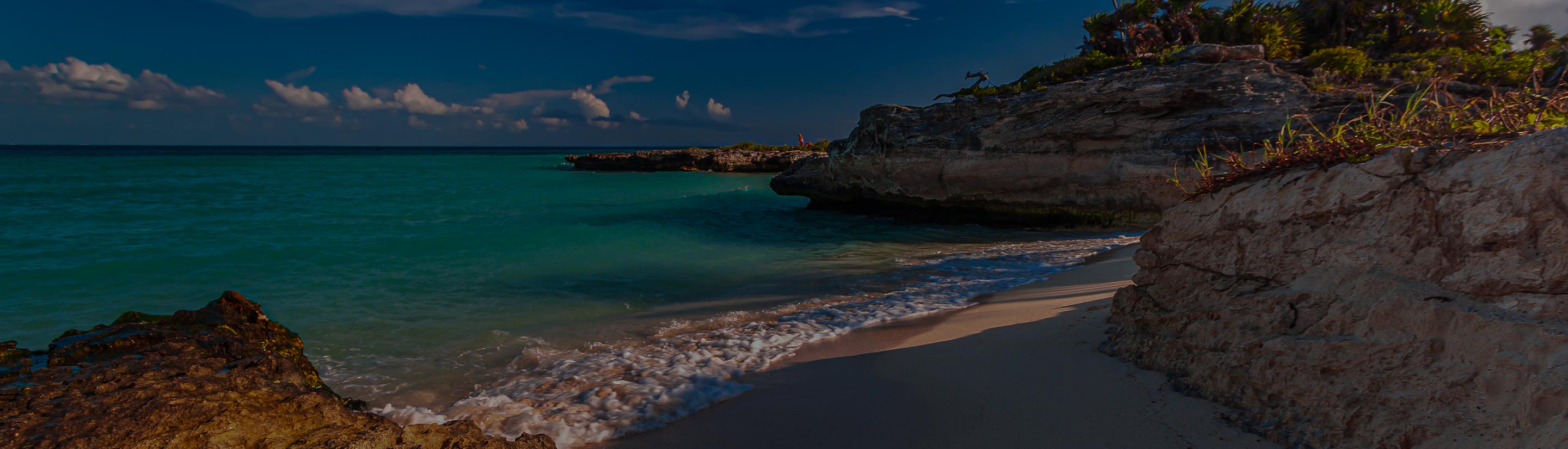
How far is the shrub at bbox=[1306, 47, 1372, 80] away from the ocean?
17.2ft

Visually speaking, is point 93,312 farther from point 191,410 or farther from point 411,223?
point 411,223

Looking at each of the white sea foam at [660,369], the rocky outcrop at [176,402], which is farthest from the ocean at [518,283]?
the rocky outcrop at [176,402]

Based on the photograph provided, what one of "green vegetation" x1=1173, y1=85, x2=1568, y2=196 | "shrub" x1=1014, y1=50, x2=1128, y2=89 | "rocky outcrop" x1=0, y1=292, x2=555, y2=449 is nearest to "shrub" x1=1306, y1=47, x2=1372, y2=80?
"shrub" x1=1014, y1=50, x2=1128, y2=89

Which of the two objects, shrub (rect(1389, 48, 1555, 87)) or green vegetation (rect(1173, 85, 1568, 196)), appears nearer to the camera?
green vegetation (rect(1173, 85, 1568, 196))

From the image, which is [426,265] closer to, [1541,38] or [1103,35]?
[1103,35]

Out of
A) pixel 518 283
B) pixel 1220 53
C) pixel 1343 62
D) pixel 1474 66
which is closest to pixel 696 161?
pixel 1220 53

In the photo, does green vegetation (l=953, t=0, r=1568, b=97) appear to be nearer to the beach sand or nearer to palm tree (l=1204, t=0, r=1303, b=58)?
palm tree (l=1204, t=0, r=1303, b=58)

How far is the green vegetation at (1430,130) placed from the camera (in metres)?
2.68

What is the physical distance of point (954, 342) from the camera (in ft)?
17.0

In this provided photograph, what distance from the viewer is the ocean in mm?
5012

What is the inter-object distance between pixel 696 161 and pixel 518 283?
40.9 metres

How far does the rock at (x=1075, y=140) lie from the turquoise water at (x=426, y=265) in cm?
112

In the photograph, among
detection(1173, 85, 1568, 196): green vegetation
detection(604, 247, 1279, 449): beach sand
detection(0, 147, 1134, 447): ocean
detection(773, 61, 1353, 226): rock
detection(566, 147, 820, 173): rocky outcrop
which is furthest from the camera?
detection(566, 147, 820, 173): rocky outcrop

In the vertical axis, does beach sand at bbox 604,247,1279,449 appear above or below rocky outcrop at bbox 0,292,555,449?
below
